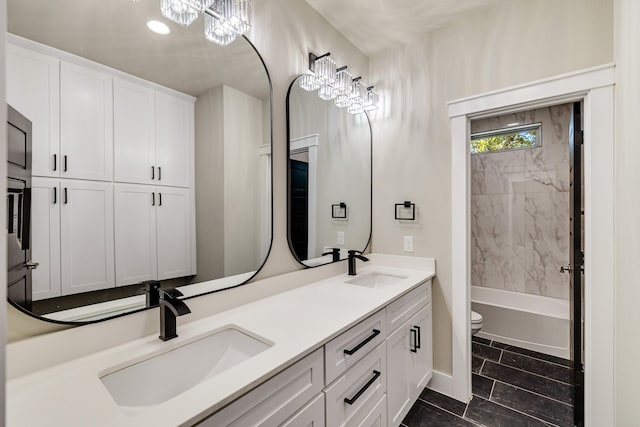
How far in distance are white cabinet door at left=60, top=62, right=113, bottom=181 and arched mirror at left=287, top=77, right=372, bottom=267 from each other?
90 centimetres

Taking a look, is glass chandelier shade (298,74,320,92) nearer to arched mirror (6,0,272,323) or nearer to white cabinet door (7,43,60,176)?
arched mirror (6,0,272,323)

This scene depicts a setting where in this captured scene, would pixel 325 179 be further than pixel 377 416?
Yes

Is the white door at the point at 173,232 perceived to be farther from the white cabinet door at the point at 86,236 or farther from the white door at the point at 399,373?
the white door at the point at 399,373

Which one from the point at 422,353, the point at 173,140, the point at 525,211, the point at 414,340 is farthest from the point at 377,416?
the point at 525,211

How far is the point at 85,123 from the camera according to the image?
0.92 metres

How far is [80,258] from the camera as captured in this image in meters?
0.92

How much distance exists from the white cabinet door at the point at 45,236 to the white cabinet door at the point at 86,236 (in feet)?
0.05

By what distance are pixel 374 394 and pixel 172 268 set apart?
107 cm

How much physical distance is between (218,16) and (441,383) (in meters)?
2.59

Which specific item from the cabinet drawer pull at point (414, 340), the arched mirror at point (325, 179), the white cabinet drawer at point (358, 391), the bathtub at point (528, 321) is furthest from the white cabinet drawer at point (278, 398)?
the bathtub at point (528, 321)

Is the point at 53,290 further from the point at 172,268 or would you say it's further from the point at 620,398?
the point at 620,398

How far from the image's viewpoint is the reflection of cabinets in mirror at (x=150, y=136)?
1.01 m

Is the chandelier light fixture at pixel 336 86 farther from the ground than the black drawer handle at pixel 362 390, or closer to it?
farther from the ground

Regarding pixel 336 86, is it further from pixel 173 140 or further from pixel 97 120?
pixel 97 120
